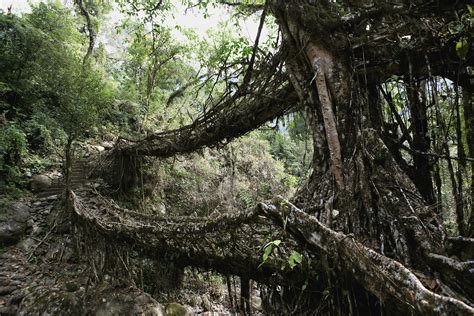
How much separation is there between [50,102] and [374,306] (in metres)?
7.57

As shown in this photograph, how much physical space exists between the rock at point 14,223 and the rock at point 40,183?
2.13ft

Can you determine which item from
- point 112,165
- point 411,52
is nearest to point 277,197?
point 411,52

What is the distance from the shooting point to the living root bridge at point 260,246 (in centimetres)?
123

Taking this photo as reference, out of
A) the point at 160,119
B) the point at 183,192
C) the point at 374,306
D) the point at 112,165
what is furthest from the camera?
→ the point at 160,119

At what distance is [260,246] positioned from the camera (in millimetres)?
2123

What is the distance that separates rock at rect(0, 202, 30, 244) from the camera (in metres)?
4.93

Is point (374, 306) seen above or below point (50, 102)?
below

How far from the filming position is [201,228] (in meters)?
2.39

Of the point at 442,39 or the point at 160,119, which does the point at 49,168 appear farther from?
the point at 442,39

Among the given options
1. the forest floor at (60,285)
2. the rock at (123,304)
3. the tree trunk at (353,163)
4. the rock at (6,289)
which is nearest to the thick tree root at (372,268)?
the tree trunk at (353,163)

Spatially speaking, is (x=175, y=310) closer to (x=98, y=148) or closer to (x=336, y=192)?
(x=336, y=192)

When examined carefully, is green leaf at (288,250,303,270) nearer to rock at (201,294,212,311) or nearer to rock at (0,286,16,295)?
rock at (201,294,212,311)

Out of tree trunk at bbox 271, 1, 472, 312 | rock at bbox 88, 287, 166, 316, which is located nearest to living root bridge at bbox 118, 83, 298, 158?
tree trunk at bbox 271, 1, 472, 312

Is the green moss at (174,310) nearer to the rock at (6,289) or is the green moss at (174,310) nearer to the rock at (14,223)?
the rock at (6,289)
